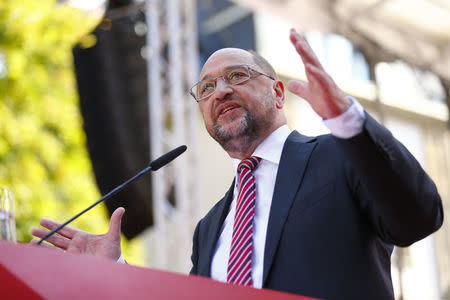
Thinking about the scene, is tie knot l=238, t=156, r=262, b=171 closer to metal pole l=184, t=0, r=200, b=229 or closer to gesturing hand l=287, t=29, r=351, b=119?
gesturing hand l=287, t=29, r=351, b=119

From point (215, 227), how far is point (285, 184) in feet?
1.13

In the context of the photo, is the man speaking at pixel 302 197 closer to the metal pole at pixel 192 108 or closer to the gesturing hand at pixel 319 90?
the gesturing hand at pixel 319 90

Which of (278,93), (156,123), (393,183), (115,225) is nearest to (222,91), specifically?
(278,93)

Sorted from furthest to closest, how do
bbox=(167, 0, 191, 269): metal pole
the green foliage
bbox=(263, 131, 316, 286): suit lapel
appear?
the green foliage → bbox=(167, 0, 191, 269): metal pole → bbox=(263, 131, 316, 286): suit lapel

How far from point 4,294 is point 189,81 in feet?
15.5

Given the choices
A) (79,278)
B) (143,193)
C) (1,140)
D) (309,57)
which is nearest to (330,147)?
(309,57)

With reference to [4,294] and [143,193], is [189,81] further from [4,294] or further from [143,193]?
[4,294]

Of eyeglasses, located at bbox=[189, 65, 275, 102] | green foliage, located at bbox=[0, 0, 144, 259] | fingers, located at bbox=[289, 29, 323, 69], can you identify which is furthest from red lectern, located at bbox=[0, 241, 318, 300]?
green foliage, located at bbox=[0, 0, 144, 259]

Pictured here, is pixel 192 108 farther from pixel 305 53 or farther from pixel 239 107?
pixel 305 53

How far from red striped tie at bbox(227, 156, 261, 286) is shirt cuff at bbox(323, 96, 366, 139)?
50cm

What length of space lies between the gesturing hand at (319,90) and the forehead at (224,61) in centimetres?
73

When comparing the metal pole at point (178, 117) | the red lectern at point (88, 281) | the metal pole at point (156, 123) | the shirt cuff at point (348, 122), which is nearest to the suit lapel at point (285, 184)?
the shirt cuff at point (348, 122)

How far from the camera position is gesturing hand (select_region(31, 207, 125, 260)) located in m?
1.76

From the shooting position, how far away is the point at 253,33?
786 centimetres
